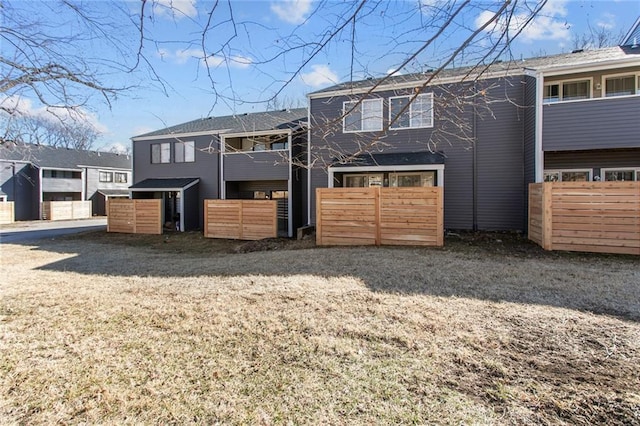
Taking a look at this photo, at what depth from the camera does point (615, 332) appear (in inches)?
153

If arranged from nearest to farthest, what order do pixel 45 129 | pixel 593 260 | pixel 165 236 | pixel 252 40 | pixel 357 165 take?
pixel 252 40
pixel 45 129
pixel 593 260
pixel 357 165
pixel 165 236

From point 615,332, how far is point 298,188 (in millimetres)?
14465

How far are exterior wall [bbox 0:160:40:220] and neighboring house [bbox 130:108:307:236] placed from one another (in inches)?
557

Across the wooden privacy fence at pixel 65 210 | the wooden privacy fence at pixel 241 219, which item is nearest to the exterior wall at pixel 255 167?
the wooden privacy fence at pixel 241 219

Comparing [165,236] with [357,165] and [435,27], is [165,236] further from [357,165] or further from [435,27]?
[435,27]

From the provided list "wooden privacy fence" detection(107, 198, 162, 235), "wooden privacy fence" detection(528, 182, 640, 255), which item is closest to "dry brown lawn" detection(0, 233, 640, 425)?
"wooden privacy fence" detection(528, 182, 640, 255)

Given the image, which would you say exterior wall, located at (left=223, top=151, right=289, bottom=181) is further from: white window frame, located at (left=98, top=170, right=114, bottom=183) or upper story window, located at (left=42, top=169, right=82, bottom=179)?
Answer: white window frame, located at (left=98, top=170, right=114, bottom=183)

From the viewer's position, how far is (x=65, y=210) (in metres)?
29.1

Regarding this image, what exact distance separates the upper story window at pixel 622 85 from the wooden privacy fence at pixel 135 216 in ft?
61.9

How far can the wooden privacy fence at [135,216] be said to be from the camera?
684 inches

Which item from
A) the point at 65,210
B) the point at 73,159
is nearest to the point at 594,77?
the point at 65,210

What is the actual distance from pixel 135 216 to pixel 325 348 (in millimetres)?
17301

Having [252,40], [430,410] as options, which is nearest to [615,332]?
[430,410]

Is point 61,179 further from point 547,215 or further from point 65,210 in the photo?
point 547,215
